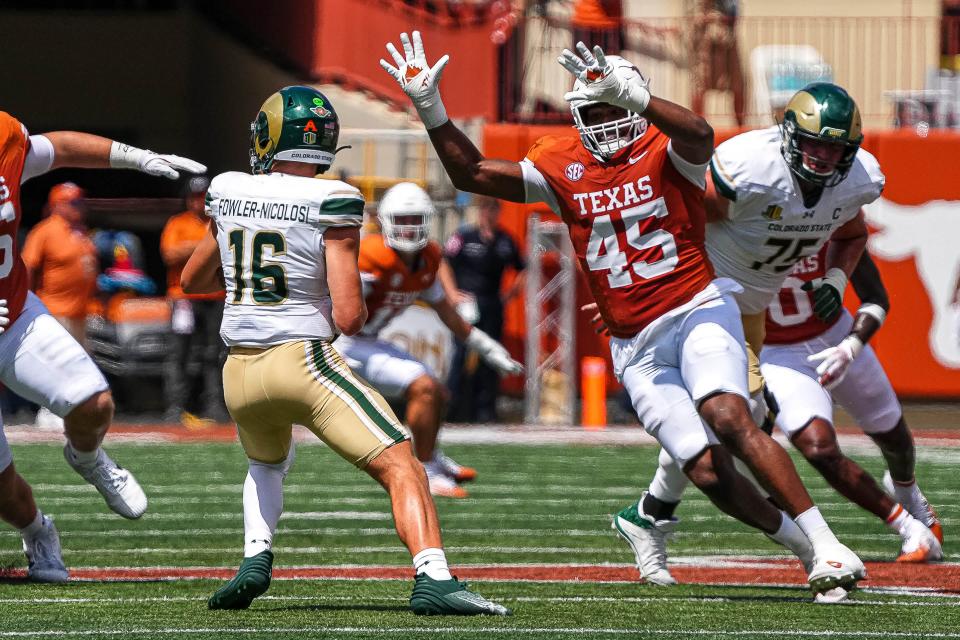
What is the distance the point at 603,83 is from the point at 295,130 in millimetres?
1020

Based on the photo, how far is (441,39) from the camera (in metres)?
17.8

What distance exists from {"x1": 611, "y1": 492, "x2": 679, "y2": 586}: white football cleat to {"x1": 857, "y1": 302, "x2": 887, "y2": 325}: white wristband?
1.20 metres

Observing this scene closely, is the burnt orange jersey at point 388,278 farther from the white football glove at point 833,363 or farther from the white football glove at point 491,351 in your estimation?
the white football glove at point 833,363

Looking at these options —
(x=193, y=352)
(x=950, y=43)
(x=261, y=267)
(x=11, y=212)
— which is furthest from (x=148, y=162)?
(x=950, y=43)

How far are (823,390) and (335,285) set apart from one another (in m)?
2.92

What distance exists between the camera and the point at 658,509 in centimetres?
662

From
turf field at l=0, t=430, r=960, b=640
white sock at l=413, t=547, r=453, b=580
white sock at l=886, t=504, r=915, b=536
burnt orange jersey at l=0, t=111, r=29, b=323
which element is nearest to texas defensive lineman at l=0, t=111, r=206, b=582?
burnt orange jersey at l=0, t=111, r=29, b=323

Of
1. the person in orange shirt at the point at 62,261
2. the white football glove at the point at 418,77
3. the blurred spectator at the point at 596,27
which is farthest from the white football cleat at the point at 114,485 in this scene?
the blurred spectator at the point at 596,27

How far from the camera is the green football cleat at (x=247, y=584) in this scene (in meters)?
5.32

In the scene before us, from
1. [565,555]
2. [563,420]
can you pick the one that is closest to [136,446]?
[563,420]

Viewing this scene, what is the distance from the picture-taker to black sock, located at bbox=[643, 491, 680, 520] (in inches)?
260

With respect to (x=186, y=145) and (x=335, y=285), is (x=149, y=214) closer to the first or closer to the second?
(x=186, y=145)

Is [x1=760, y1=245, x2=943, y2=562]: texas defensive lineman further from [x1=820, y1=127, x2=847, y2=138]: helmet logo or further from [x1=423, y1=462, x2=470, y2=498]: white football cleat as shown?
[x1=423, y1=462, x2=470, y2=498]: white football cleat

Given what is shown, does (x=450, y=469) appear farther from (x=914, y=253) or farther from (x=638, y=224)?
(x=914, y=253)
